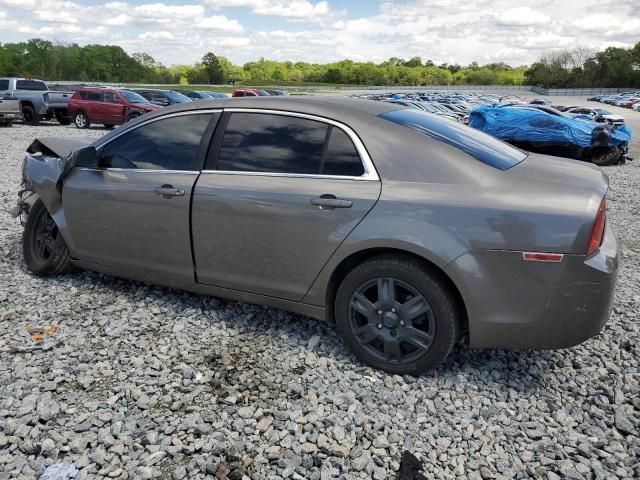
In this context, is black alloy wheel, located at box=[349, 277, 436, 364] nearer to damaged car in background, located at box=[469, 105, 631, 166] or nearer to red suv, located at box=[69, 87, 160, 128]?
damaged car in background, located at box=[469, 105, 631, 166]

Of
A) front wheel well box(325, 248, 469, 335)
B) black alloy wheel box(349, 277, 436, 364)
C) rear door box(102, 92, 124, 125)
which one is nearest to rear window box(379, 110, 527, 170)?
front wheel well box(325, 248, 469, 335)

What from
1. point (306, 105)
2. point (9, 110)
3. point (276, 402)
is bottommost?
point (276, 402)

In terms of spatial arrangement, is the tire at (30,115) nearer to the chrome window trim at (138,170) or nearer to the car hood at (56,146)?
the car hood at (56,146)

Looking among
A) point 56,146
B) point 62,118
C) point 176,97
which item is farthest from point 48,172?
point 62,118

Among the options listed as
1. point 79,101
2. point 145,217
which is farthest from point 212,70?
point 145,217

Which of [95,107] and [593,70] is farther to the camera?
[593,70]

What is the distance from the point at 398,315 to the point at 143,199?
1.99 m

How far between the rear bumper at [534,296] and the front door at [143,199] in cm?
191

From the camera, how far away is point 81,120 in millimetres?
20641

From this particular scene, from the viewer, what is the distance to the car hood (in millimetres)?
4695

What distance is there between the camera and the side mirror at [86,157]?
12.7 ft

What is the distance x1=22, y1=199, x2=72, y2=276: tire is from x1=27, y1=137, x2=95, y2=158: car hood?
1.65 feet

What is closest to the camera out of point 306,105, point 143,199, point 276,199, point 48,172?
point 276,199

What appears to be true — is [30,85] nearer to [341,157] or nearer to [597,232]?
[341,157]
